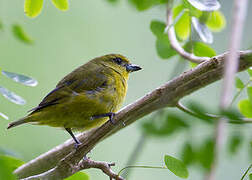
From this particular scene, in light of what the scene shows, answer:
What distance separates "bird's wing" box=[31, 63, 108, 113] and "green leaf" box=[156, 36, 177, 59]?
0.61 meters

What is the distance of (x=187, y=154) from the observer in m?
1.09

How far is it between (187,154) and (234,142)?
164mm

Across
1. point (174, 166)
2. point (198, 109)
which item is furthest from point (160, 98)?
point (198, 109)

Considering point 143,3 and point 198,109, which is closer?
point 198,109

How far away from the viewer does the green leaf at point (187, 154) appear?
3.50ft

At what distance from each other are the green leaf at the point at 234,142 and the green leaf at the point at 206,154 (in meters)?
0.16

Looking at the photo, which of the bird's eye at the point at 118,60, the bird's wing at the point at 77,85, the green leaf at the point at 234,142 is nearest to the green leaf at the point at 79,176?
the bird's wing at the point at 77,85


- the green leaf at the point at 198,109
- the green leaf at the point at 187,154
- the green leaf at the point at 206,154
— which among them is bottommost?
the green leaf at the point at 187,154

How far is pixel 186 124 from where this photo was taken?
107cm

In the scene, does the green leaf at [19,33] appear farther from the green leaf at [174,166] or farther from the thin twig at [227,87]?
the thin twig at [227,87]

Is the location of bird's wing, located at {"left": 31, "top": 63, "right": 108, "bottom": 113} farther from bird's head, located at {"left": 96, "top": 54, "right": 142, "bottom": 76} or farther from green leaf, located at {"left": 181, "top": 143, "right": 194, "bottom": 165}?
green leaf, located at {"left": 181, "top": 143, "right": 194, "bottom": 165}

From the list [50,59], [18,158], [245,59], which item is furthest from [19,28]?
[50,59]

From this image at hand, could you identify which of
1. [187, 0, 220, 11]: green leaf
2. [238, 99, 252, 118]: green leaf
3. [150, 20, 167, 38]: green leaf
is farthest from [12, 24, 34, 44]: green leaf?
[238, 99, 252, 118]: green leaf

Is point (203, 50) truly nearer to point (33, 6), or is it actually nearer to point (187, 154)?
point (33, 6)
